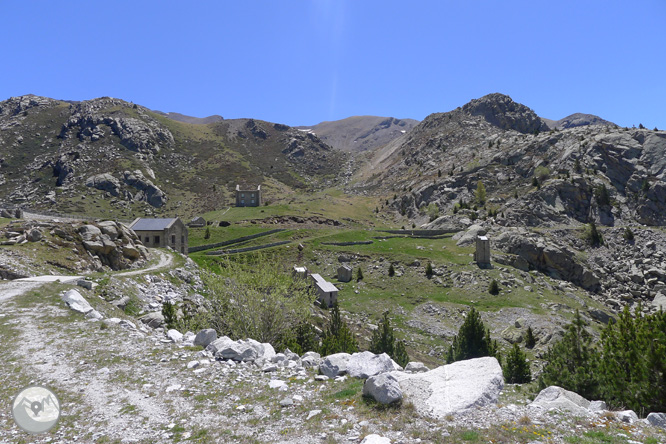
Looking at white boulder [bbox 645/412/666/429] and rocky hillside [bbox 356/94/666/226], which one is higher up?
rocky hillside [bbox 356/94/666/226]

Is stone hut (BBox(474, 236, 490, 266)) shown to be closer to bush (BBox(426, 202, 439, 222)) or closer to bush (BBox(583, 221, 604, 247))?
bush (BBox(583, 221, 604, 247))

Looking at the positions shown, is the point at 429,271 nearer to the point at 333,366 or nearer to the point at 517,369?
the point at 517,369

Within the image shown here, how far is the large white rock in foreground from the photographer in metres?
10.2

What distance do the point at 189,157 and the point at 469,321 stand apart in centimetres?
18536

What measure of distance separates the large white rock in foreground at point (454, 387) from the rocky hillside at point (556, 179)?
89821 millimetres

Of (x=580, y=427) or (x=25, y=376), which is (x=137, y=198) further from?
(x=580, y=427)

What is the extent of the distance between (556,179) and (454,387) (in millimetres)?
108511

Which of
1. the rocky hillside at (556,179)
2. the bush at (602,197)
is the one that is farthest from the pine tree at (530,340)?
the bush at (602,197)

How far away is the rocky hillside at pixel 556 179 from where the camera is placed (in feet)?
312

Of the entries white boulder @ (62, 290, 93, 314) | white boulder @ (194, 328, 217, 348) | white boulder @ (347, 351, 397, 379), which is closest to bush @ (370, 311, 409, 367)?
A: white boulder @ (347, 351, 397, 379)

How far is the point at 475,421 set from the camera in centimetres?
948

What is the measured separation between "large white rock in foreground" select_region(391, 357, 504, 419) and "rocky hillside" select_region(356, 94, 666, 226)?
89821mm

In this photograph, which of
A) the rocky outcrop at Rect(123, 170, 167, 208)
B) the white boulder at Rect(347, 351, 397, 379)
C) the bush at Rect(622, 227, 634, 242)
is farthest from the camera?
the rocky outcrop at Rect(123, 170, 167, 208)

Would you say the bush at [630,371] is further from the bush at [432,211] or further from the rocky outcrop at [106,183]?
the rocky outcrop at [106,183]
